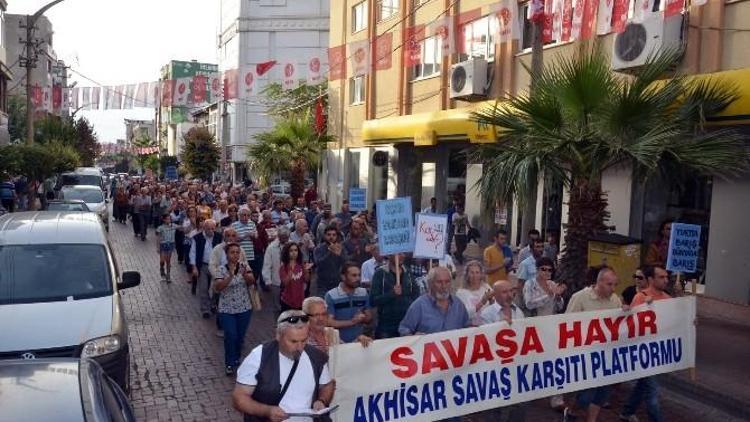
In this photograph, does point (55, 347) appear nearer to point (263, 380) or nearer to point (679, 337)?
point (263, 380)

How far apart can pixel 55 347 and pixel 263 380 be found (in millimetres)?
2954

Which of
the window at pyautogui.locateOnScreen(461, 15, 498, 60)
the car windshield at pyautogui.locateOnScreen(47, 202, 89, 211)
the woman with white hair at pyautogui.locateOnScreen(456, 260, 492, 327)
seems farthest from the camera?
the window at pyautogui.locateOnScreen(461, 15, 498, 60)

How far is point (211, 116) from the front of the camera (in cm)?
7762

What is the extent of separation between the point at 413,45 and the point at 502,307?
15.5 metres

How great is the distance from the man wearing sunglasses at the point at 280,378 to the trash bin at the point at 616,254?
22.5 feet

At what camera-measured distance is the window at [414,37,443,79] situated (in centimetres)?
2421

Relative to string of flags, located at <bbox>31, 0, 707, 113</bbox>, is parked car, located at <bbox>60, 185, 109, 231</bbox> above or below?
below

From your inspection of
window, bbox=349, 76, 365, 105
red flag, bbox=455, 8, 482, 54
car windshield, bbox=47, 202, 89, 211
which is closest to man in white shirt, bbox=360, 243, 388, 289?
red flag, bbox=455, 8, 482, 54

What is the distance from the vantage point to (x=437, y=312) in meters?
6.54

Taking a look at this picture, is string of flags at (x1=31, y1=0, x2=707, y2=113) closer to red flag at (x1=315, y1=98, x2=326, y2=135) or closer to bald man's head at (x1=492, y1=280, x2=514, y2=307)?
red flag at (x1=315, y1=98, x2=326, y2=135)

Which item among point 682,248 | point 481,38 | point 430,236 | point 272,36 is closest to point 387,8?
point 481,38

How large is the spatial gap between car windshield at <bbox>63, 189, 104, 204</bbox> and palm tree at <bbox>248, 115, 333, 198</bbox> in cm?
663

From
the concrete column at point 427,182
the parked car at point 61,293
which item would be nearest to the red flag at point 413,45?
the concrete column at point 427,182

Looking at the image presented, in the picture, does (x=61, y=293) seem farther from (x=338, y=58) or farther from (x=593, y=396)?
(x=338, y=58)
